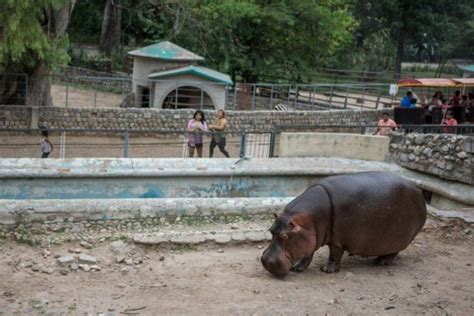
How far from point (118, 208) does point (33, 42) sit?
11.8 m

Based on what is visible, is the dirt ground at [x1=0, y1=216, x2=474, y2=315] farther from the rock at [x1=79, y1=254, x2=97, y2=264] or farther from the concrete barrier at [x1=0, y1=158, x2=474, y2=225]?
the concrete barrier at [x1=0, y1=158, x2=474, y2=225]

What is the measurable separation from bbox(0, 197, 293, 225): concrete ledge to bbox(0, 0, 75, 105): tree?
10107mm

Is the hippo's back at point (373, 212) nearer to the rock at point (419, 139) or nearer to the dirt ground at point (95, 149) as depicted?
the rock at point (419, 139)

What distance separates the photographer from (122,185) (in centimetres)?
970

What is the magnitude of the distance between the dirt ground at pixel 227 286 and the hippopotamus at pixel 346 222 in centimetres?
26

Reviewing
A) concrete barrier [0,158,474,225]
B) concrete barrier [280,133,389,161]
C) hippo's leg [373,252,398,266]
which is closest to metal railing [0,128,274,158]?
concrete barrier [280,133,389,161]

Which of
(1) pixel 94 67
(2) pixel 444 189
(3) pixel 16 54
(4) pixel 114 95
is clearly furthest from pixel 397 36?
(2) pixel 444 189

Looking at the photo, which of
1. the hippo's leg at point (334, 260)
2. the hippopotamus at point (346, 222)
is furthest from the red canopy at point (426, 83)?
the hippo's leg at point (334, 260)

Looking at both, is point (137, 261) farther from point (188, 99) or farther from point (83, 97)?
point (83, 97)

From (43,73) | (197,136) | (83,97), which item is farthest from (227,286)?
(83,97)

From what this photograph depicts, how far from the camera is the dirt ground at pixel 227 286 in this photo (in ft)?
19.5

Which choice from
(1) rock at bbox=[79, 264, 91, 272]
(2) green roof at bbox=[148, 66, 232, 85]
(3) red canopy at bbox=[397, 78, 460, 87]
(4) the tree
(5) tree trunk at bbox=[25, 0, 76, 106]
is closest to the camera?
(1) rock at bbox=[79, 264, 91, 272]

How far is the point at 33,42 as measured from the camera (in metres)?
18.2

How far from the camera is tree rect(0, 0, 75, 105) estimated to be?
1691 centimetres
